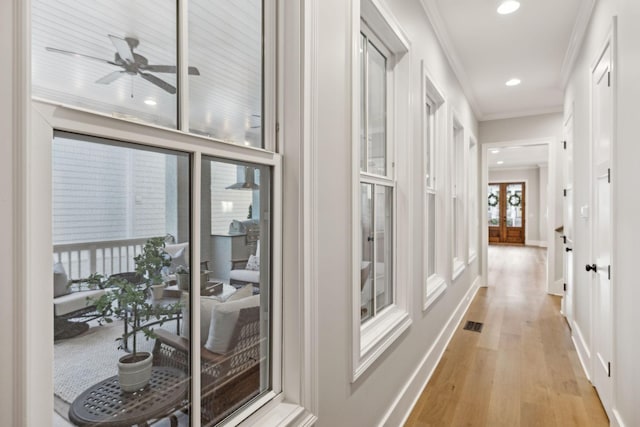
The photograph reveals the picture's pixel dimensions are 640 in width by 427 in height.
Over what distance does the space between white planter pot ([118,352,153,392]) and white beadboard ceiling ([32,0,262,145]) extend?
1.78 ft

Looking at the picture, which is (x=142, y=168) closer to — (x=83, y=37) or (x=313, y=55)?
(x=83, y=37)

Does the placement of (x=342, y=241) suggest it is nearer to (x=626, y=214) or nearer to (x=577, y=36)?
(x=626, y=214)

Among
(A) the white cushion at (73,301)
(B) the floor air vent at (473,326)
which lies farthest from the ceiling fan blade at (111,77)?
(B) the floor air vent at (473,326)

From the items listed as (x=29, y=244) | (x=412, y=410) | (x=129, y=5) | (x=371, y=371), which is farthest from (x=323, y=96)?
(x=412, y=410)

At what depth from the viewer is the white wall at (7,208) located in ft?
1.75

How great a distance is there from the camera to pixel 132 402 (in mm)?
798

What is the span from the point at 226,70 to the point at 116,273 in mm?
620

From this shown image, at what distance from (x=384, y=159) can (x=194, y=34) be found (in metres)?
1.51

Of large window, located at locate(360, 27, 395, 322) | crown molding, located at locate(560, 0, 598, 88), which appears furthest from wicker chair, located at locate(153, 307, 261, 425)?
crown molding, located at locate(560, 0, 598, 88)

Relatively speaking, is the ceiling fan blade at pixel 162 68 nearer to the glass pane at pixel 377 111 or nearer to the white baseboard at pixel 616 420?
the glass pane at pixel 377 111

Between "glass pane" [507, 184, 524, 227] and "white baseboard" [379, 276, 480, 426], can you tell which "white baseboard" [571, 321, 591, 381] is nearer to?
"white baseboard" [379, 276, 480, 426]

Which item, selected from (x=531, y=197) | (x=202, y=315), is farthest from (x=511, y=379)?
(x=531, y=197)

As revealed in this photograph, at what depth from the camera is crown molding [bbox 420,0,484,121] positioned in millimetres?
2724

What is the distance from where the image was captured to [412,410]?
2.34 metres
